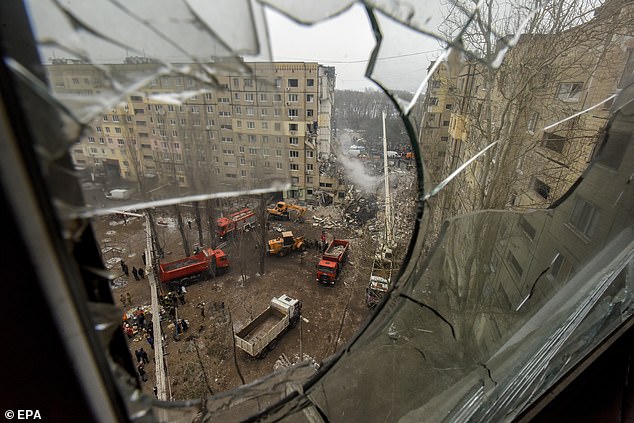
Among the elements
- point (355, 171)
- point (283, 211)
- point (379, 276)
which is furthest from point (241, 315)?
A: point (355, 171)

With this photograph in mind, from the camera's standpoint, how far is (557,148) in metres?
1.25

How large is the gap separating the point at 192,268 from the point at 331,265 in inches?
131

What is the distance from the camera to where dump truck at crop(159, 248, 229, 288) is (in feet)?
13.1

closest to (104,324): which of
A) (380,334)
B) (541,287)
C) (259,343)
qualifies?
(380,334)

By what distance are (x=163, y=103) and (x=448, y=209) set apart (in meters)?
0.89

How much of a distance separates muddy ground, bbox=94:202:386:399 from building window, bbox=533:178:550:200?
2.96 metres

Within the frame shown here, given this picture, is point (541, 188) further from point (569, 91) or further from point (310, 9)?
point (310, 9)

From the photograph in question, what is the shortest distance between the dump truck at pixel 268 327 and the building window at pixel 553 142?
4585 millimetres

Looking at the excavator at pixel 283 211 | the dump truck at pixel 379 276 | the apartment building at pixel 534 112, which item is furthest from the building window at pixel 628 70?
the excavator at pixel 283 211

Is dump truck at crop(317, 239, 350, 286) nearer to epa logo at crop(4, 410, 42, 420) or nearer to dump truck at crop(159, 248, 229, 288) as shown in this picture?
dump truck at crop(159, 248, 229, 288)

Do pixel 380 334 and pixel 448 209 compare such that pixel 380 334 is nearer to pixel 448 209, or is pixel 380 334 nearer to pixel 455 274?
pixel 455 274

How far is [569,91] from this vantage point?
3.89ft

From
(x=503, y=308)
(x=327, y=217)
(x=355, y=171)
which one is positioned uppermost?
(x=503, y=308)

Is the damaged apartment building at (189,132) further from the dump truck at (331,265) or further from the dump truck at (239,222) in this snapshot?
the dump truck at (331,265)
